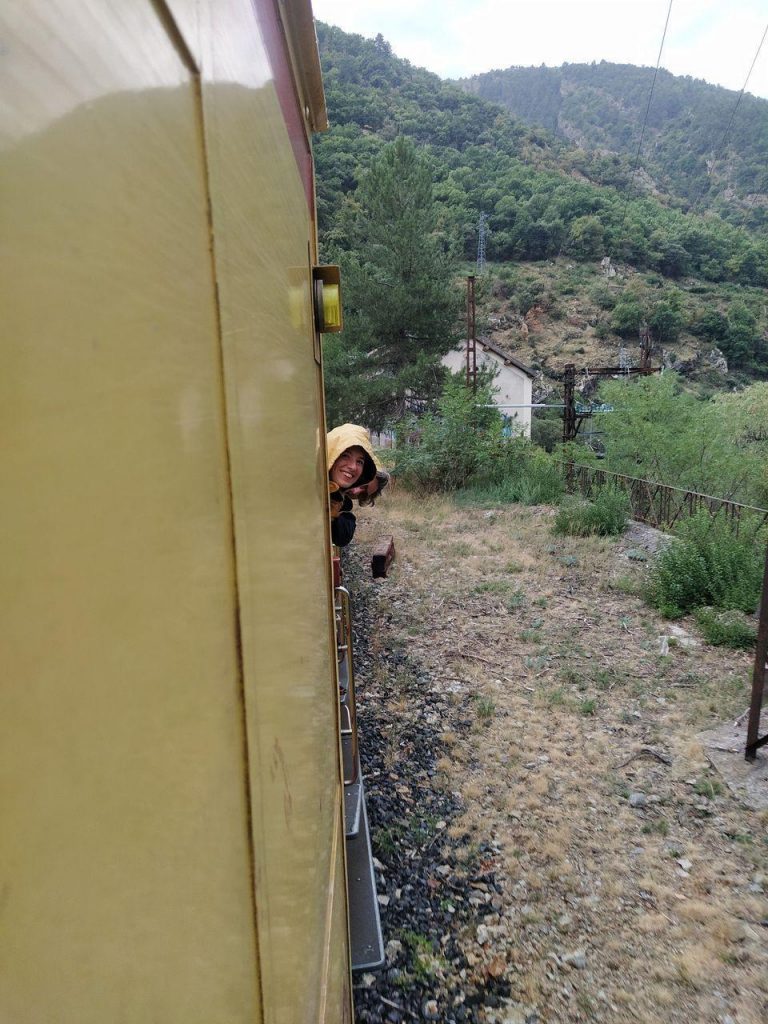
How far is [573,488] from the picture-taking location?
15.0 metres

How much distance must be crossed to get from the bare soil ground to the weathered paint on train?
2.46 meters

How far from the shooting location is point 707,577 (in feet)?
22.2

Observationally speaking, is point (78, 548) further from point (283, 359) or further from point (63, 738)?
point (283, 359)

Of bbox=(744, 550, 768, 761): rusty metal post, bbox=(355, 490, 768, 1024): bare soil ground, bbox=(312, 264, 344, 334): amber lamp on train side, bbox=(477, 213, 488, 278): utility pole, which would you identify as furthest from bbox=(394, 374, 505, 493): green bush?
bbox=(477, 213, 488, 278): utility pole

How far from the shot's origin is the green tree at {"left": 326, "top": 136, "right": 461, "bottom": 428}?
18.7 m

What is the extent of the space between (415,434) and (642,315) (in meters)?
49.3

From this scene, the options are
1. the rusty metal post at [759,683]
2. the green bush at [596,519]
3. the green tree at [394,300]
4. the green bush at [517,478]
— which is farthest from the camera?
the green tree at [394,300]

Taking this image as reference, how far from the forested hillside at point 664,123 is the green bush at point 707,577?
44.3 meters

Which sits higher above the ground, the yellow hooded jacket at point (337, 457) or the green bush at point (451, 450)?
the yellow hooded jacket at point (337, 457)

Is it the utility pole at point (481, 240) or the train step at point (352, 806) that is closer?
the train step at point (352, 806)

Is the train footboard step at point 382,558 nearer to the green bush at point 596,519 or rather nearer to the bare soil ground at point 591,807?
the bare soil ground at point 591,807

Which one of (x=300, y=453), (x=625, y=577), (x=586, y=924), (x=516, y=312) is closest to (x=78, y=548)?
(x=300, y=453)

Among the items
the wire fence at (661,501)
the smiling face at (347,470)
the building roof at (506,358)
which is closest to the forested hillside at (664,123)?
the building roof at (506,358)

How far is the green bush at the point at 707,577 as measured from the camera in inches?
257
